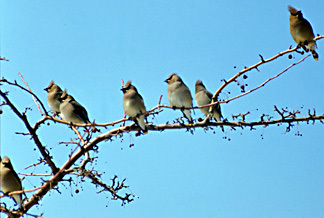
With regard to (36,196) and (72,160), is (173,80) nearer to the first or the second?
(72,160)

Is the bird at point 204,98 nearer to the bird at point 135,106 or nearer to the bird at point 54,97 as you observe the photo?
the bird at point 135,106

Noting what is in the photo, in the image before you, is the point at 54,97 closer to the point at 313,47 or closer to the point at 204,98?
the point at 204,98

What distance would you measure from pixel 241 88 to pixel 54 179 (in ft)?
7.67

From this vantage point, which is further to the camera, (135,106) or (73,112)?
(73,112)

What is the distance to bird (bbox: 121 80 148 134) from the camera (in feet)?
18.3

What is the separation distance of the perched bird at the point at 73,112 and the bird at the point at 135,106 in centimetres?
96

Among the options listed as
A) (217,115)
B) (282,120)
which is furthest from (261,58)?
(217,115)

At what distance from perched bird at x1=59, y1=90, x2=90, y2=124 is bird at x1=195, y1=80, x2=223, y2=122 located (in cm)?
162

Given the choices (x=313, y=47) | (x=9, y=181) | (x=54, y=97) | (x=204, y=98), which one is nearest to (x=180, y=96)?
(x=204, y=98)

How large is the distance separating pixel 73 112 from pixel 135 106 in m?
1.22

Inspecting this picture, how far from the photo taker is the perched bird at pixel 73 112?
6.55 metres

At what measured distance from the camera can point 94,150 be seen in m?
5.91

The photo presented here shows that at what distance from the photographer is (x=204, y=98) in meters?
6.62

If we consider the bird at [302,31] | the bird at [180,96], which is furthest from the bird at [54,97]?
the bird at [302,31]
